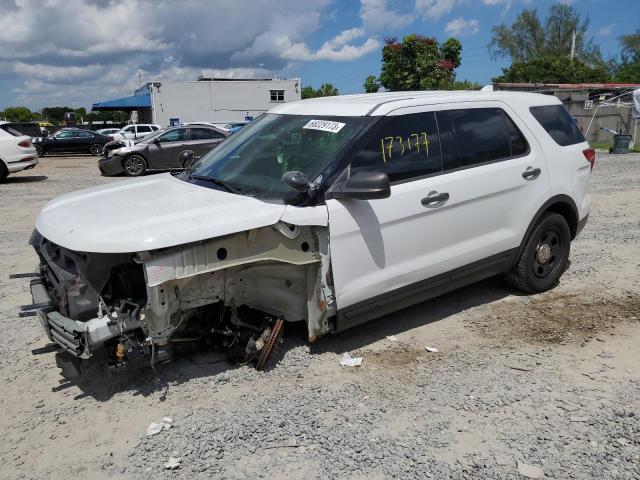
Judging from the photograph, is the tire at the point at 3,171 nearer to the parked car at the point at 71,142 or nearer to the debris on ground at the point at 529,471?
the parked car at the point at 71,142

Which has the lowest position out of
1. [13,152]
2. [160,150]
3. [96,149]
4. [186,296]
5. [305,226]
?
[96,149]

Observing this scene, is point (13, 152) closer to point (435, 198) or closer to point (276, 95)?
point (435, 198)

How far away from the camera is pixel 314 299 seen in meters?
3.75

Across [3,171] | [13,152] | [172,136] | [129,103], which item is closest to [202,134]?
[172,136]

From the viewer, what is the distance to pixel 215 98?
35.7 meters

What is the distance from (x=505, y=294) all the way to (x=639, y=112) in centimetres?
2132

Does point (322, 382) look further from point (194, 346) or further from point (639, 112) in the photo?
point (639, 112)

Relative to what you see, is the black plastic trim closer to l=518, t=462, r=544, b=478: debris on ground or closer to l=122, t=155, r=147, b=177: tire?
l=518, t=462, r=544, b=478: debris on ground

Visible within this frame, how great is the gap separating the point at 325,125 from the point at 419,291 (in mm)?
1461

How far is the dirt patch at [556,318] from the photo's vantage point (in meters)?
4.42

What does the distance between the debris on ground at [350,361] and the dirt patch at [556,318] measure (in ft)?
3.80

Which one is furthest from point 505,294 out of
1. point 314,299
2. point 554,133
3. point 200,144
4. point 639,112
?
point 639,112

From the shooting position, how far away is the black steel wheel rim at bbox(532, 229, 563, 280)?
5.14 m

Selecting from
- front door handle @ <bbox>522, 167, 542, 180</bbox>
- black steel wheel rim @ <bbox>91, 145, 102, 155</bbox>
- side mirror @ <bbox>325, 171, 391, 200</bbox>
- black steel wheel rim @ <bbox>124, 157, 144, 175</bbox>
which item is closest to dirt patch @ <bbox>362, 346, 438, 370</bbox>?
side mirror @ <bbox>325, 171, 391, 200</bbox>
